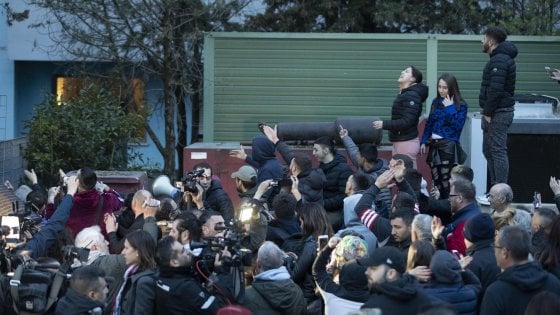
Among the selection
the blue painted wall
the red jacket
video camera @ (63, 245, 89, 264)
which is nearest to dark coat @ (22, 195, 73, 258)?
video camera @ (63, 245, 89, 264)

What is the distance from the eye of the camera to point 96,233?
33.1 feet

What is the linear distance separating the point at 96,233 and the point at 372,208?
2492mm

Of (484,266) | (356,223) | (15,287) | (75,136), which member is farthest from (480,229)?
(75,136)

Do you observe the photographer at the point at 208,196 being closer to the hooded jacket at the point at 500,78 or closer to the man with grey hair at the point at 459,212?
the man with grey hair at the point at 459,212

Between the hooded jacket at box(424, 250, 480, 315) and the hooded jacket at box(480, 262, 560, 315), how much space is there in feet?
0.87

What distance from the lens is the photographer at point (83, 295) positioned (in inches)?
328

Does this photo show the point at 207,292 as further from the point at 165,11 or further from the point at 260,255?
the point at 165,11

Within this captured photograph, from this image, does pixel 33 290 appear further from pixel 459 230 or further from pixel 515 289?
pixel 459 230

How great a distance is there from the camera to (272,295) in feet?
30.0

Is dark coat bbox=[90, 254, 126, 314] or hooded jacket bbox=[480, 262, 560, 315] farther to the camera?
dark coat bbox=[90, 254, 126, 314]

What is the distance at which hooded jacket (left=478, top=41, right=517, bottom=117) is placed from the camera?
43.2ft

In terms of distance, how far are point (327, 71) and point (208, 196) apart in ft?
18.2

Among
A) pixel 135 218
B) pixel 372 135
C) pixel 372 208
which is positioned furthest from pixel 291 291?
pixel 372 135

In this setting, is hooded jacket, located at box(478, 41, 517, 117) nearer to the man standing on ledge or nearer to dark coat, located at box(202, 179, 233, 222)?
the man standing on ledge
